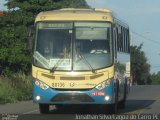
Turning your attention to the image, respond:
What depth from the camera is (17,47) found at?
4541 cm

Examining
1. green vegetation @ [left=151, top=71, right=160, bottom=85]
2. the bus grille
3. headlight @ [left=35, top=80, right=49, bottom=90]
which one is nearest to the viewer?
the bus grille

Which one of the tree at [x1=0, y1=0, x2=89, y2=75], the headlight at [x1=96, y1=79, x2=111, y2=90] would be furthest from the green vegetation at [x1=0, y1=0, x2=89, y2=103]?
the headlight at [x1=96, y1=79, x2=111, y2=90]

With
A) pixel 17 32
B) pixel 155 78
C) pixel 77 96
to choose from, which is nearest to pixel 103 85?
pixel 77 96

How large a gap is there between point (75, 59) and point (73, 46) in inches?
18.3

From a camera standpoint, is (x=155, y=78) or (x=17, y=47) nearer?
(x=17, y=47)

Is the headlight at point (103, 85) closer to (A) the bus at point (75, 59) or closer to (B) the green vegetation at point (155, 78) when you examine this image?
(A) the bus at point (75, 59)

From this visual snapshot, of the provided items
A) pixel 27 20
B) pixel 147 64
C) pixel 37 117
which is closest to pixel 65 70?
pixel 37 117

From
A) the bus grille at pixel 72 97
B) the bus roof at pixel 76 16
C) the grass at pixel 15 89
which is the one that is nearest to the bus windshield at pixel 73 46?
the bus roof at pixel 76 16

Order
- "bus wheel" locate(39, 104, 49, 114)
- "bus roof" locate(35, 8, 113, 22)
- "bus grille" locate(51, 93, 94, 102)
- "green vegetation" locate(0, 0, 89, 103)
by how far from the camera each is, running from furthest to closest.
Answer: "green vegetation" locate(0, 0, 89, 103) < "bus wheel" locate(39, 104, 49, 114) < "bus roof" locate(35, 8, 113, 22) < "bus grille" locate(51, 93, 94, 102)

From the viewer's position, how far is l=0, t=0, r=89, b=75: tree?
146 feet

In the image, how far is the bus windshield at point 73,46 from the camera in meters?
20.5

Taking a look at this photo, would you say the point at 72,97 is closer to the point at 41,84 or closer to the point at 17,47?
the point at 41,84

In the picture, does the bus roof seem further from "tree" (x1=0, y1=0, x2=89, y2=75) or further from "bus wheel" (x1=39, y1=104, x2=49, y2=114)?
"tree" (x1=0, y1=0, x2=89, y2=75)

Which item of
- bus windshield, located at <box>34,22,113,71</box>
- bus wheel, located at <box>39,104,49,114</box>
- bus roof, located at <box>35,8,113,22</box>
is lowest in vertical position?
bus wheel, located at <box>39,104,49,114</box>
